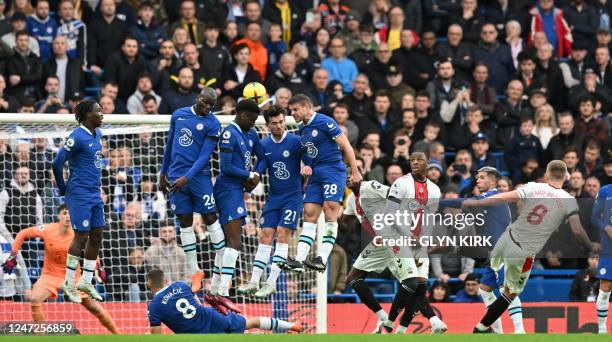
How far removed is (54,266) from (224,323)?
2982 mm

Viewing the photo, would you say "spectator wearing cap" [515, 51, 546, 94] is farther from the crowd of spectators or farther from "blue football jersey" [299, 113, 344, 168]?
"blue football jersey" [299, 113, 344, 168]

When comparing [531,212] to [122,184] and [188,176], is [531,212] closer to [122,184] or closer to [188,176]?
[188,176]

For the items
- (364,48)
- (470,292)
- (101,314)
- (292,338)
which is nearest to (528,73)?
(364,48)

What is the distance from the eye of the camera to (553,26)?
26766 mm

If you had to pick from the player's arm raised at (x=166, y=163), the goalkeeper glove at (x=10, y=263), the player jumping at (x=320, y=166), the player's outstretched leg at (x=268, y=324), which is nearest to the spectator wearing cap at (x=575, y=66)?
the player jumping at (x=320, y=166)

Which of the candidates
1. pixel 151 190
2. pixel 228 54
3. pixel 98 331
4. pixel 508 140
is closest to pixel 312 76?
pixel 228 54

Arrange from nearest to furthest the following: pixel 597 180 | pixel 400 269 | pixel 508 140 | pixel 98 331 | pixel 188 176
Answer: pixel 188 176 → pixel 400 269 → pixel 98 331 → pixel 597 180 → pixel 508 140

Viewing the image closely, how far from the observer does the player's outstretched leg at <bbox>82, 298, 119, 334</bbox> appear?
62.4 feet

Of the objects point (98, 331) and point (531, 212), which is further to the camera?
point (98, 331)

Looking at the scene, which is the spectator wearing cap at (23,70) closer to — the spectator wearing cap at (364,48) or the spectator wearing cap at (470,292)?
the spectator wearing cap at (364,48)

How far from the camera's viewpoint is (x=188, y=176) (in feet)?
56.7

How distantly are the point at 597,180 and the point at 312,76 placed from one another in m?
5.12

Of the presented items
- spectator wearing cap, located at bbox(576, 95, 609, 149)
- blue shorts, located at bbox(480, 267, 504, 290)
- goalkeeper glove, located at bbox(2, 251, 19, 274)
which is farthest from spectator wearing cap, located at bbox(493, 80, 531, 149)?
goalkeeper glove, located at bbox(2, 251, 19, 274)

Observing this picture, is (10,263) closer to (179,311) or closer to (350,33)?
(179,311)
